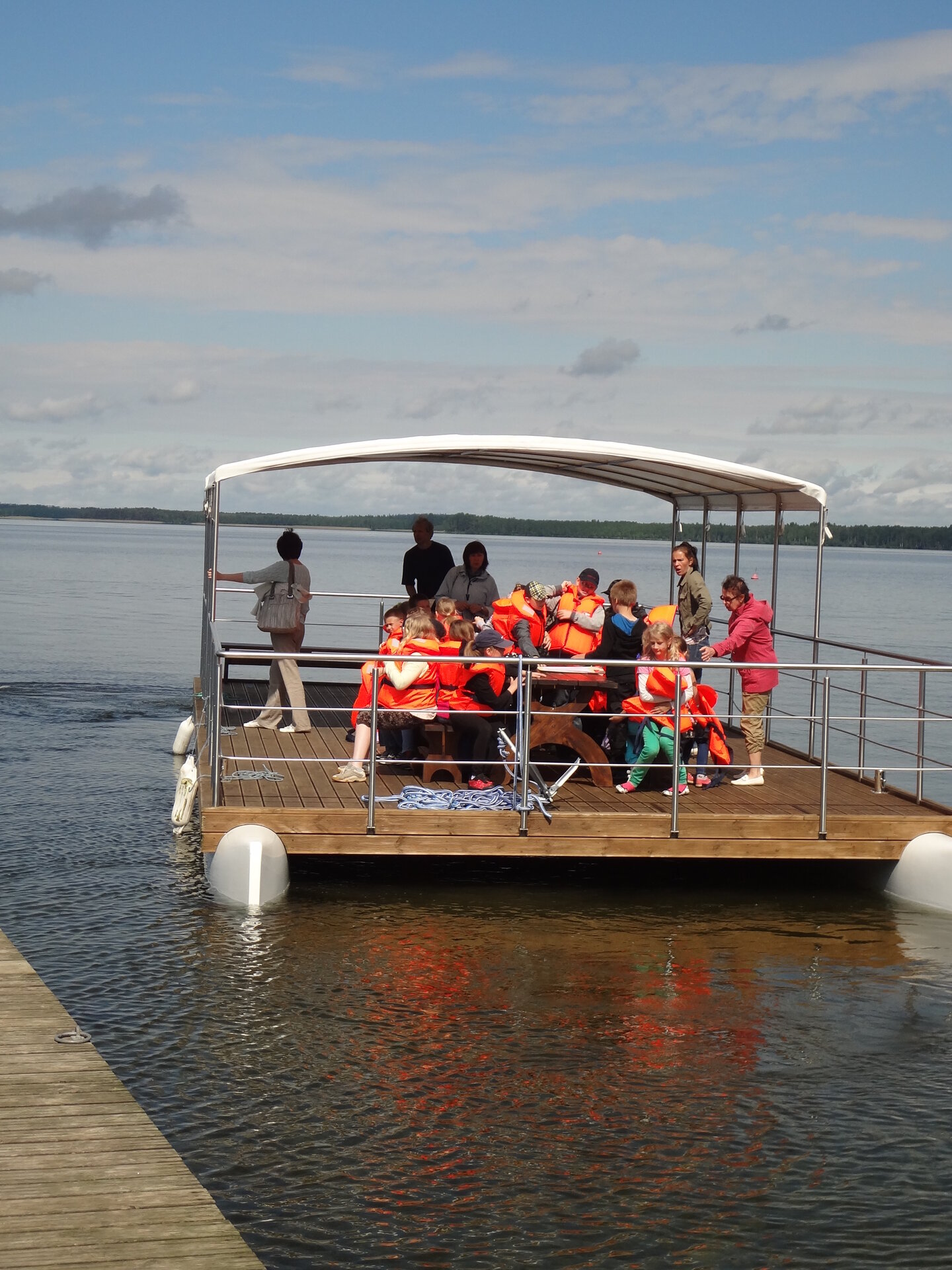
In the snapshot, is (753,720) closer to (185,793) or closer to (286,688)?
(286,688)

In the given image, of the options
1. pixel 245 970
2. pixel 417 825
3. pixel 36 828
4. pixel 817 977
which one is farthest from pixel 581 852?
pixel 36 828

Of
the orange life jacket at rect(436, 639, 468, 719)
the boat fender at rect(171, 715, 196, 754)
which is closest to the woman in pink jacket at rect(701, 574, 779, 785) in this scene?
the orange life jacket at rect(436, 639, 468, 719)

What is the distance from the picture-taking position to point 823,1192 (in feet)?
19.1

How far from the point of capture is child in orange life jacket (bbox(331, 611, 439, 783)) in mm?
10359

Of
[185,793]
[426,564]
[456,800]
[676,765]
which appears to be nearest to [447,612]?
[456,800]

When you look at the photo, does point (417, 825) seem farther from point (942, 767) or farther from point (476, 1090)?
point (942, 767)

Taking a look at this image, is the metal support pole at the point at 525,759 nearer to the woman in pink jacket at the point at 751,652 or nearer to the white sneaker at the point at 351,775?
the white sneaker at the point at 351,775

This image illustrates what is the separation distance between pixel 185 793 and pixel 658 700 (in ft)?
15.7

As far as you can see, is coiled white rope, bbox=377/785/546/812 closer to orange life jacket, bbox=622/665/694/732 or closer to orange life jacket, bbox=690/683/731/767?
orange life jacket, bbox=622/665/694/732

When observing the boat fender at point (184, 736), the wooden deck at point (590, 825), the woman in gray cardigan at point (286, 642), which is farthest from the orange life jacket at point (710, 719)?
the boat fender at point (184, 736)

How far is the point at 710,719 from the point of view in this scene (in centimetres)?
1059

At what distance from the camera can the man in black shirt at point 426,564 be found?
14391 millimetres

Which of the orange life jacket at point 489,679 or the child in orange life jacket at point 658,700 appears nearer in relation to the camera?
the child in orange life jacket at point 658,700

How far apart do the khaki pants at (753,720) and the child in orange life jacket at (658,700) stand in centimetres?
90
